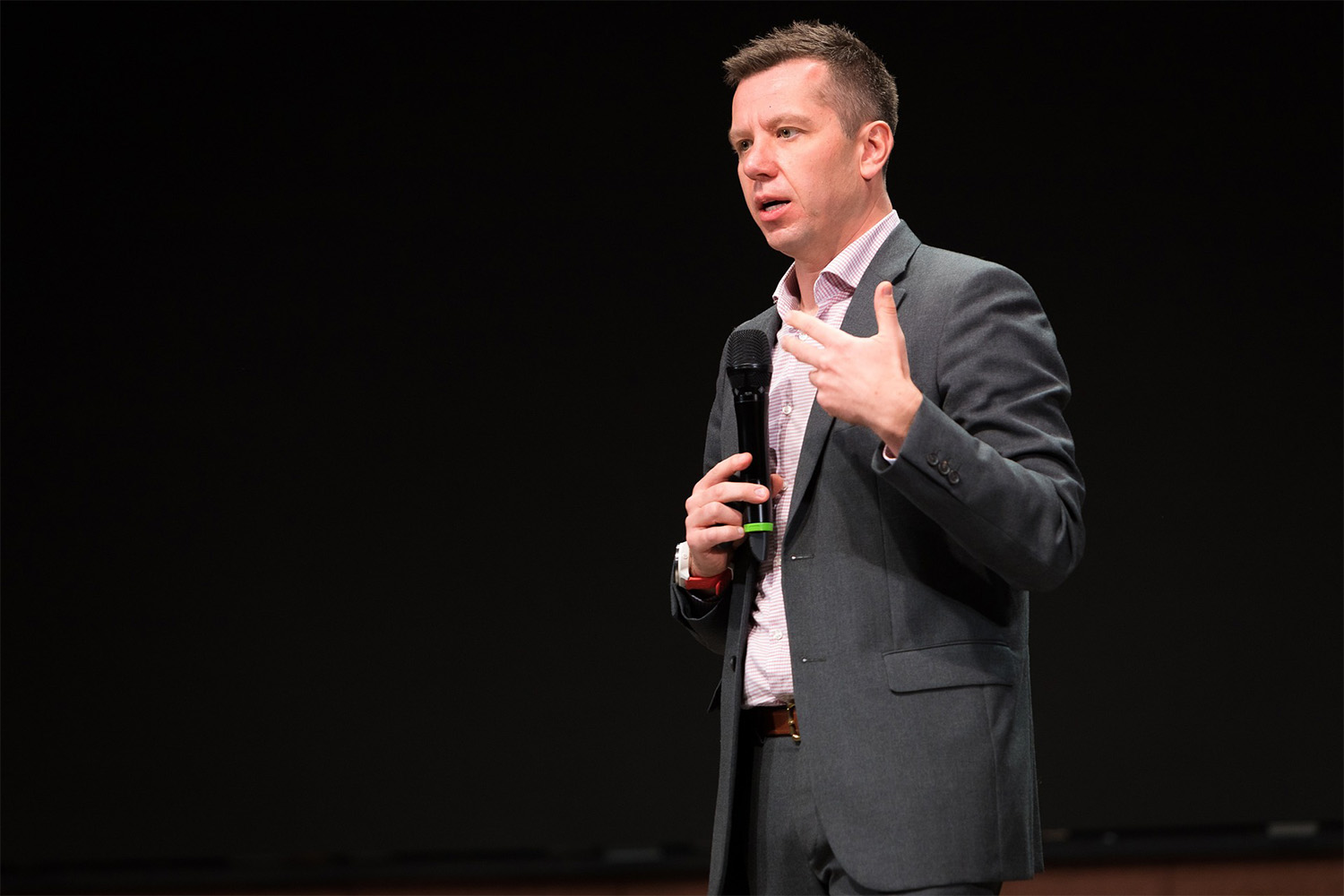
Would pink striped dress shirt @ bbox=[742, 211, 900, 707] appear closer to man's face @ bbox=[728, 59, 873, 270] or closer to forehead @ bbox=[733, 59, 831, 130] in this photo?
man's face @ bbox=[728, 59, 873, 270]

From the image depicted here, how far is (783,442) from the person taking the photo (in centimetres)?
146

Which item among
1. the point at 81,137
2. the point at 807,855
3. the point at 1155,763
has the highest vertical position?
the point at 81,137

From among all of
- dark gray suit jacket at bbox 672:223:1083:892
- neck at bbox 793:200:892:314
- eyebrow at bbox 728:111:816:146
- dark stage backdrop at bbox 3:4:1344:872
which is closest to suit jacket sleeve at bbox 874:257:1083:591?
dark gray suit jacket at bbox 672:223:1083:892

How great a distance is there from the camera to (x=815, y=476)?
1.33m

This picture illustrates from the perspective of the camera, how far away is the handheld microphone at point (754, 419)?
52.6 inches

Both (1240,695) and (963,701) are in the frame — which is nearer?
(963,701)

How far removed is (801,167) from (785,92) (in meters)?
0.11

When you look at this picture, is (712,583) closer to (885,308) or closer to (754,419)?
(754,419)

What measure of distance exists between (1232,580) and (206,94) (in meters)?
3.31

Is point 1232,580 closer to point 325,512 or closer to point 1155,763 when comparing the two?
point 1155,763

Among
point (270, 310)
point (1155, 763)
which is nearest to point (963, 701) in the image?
point (1155, 763)

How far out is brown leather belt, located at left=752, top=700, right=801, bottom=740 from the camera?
51.9 inches

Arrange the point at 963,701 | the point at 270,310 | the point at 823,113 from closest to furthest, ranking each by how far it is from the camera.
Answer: the point at 963,701, the point at 823,113, the point at 270,310

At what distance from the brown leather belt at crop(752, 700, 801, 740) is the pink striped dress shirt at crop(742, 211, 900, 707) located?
1cm
